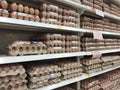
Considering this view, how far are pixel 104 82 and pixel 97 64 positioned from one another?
0.40m

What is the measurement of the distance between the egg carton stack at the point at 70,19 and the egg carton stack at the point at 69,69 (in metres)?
0.42

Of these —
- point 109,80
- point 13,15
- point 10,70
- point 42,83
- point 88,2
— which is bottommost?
point 109,80

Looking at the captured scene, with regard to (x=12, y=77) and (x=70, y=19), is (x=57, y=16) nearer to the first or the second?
(x=70, y=19)

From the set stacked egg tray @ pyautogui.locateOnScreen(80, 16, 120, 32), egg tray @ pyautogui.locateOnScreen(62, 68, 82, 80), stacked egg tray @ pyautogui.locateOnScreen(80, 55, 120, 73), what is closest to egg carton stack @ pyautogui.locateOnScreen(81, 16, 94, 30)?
stacked egg tray @ pyautogui.locateOnScreen(80, 16, 120, 32)

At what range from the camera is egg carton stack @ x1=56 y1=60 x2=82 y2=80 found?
1.53m

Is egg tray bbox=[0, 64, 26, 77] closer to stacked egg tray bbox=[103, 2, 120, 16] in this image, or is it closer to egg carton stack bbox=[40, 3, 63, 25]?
egg carton stack bbox=[40, 3, 63, 25]

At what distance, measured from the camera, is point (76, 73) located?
166cm

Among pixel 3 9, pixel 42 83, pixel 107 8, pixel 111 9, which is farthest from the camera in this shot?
pixel 111 9

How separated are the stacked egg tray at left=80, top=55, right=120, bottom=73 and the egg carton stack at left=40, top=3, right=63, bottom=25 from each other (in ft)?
2.26

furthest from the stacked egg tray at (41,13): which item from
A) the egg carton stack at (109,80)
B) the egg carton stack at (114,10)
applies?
the egg carton stack at (109,80)

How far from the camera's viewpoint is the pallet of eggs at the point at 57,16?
1334mm

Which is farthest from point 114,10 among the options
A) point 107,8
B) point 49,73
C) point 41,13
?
point 49,73

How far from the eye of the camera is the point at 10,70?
109 centimetres

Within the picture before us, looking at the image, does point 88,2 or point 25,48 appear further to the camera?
point 88,2
